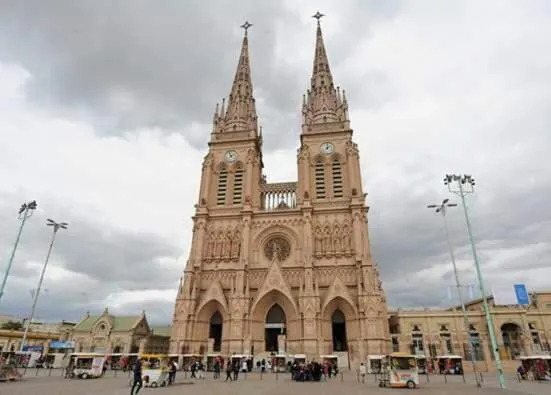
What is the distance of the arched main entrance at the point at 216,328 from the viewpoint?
4350 centimetres

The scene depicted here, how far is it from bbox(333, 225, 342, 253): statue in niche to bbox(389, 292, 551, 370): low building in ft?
51.8

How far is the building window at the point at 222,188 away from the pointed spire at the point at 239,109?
8.35m

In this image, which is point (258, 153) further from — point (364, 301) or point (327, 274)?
point (364, 301)

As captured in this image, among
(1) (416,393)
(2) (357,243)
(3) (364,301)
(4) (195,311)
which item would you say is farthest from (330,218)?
(1) (416,393)

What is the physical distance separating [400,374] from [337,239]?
24.7 meters

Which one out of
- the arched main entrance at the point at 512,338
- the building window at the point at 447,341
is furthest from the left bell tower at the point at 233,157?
the arched main entrance at the point at 512,338

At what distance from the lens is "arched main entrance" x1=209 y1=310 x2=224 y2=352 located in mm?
43500

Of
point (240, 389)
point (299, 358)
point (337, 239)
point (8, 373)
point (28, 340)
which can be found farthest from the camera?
point (28, 340)

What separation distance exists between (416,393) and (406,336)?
35403mm

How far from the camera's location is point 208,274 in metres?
45.0

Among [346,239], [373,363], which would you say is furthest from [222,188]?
[373,363]

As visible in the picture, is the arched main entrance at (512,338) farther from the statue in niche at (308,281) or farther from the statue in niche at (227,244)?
the statue in niche at (227,244)

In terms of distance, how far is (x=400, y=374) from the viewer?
20688mm

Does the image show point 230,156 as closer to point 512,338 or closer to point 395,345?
point 395,345
